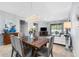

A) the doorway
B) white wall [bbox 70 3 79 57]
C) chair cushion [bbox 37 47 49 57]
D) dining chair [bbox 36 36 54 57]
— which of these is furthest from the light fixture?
the doorway

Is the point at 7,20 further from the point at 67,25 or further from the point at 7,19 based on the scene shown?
the point at 67,25

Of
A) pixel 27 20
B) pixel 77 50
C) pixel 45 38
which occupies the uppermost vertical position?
pixel 27 20

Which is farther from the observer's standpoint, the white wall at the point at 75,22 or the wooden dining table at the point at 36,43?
the wooden dining table at the point at 36,43

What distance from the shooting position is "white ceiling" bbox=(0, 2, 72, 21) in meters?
2.04

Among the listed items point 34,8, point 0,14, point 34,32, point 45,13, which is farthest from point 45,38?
point 0,14

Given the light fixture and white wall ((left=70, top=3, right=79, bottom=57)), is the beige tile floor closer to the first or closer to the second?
white wall ((left=70, top=3, right=79, bottom=57))

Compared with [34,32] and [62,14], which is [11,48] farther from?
[62,14]

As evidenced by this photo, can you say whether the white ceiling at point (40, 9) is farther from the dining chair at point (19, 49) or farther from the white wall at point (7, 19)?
the dining chair at point (19, 49)

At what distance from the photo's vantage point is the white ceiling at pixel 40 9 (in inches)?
80.4

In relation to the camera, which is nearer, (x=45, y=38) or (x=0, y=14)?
(x=0, y=14)

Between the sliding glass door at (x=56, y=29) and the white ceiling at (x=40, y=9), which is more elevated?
the white ceiling at (x=40, y=9)

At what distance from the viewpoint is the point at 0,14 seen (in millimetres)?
2014

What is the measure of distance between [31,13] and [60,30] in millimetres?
733

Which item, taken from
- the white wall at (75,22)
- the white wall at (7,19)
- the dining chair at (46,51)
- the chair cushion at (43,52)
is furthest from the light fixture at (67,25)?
the white wall at (7,19)
